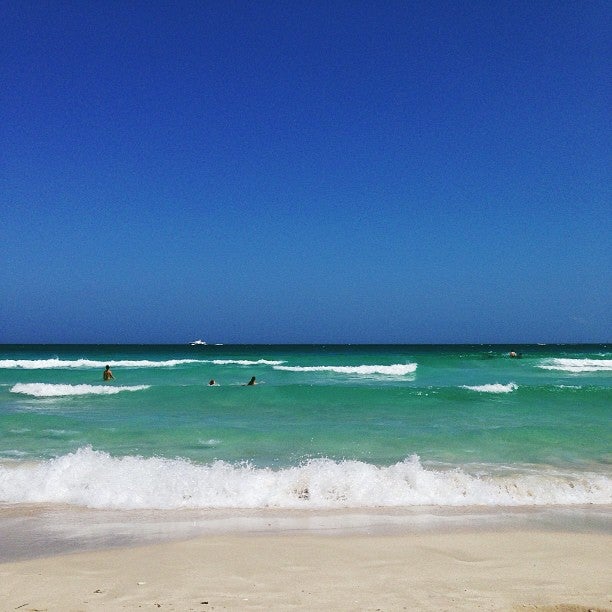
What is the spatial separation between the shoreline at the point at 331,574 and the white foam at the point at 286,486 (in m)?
1.34

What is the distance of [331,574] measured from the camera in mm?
4645

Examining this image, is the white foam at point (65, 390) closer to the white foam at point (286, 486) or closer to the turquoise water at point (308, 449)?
the turquoise water at point (308, 449)

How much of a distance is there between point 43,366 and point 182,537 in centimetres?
→ 3914

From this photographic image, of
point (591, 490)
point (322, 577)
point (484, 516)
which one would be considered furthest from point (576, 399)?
point (322, 577)

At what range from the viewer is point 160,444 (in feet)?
34.3

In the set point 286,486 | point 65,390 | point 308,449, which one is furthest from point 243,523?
point 65,390

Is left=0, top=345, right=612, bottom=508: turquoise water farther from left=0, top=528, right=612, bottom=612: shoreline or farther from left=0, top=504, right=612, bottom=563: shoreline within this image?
left=0, top=528, right=612, bottom=612: shoreline

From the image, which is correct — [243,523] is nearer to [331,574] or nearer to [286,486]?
[286,486]

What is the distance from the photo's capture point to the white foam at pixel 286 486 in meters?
7.04

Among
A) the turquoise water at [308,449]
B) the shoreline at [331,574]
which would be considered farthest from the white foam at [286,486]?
the shoreline at [331,574]

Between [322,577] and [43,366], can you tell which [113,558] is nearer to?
[322,577]

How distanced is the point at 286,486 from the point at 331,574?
9.55ft

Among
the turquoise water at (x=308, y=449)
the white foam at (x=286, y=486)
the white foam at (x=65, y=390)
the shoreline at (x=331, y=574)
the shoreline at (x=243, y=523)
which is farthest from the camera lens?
the white foam at (x=65, y=390)

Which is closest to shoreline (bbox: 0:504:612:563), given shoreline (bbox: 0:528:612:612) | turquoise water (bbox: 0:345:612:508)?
shoreline (bbox: 0:528:612:612)
